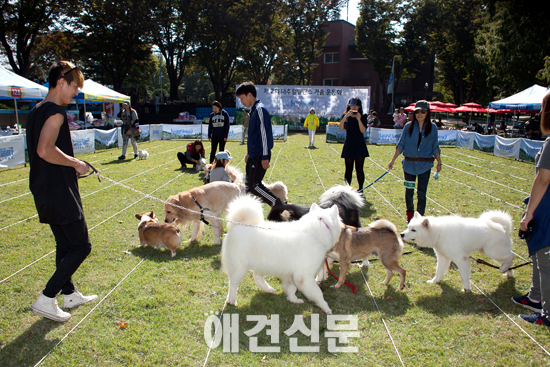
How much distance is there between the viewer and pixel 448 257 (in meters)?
3.97

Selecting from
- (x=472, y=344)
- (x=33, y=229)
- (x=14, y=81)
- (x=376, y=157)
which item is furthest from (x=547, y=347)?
(x=14, y=81)

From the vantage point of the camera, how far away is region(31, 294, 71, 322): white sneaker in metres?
3.06

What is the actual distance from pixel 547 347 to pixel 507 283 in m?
1.29

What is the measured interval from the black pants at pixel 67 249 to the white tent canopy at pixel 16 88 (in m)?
11.9

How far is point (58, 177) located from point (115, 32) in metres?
38.6

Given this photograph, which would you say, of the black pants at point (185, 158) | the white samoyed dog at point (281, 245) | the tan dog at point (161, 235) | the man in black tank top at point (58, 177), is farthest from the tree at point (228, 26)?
the white samoyed dog at point (281, 245)

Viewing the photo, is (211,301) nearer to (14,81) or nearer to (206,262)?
(206,262)

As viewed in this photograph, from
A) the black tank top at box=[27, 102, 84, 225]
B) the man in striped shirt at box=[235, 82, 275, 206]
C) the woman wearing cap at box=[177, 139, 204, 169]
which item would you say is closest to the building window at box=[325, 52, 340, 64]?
the woman wearing cap at box=[177, 139, 204, 169]

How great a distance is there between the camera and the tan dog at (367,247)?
156 inches

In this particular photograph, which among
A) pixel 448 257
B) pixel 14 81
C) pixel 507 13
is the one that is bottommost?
pixel 448 257

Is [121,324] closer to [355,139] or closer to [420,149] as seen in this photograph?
[420,149]

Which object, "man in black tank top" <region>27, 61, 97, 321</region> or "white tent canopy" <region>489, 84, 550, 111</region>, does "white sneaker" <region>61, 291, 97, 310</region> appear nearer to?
"man in black tank top" <region>27, 61, 97, 321</region>

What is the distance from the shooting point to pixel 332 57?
47625mm

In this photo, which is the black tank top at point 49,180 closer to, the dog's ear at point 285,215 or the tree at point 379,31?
the dog's ear at point 285,215
